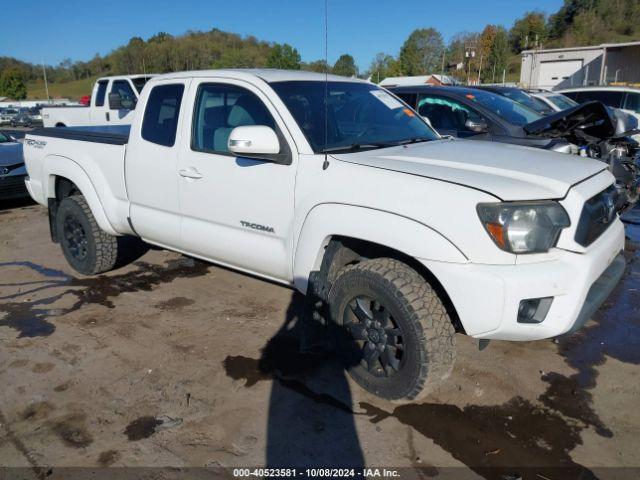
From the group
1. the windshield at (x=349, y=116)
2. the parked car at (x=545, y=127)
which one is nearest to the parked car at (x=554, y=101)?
the parked car at (x=545, y=127)

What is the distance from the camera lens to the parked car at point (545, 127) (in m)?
6.06

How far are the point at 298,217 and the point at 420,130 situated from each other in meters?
1.42

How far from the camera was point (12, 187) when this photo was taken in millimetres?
8531

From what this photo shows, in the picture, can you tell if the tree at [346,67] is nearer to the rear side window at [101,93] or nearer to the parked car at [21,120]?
the rear side window at [101,93]

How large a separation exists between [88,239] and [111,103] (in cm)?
699

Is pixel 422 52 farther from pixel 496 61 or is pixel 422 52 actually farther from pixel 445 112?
pixel 445 112

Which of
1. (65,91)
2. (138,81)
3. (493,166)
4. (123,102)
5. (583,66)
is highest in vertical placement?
(583,66)

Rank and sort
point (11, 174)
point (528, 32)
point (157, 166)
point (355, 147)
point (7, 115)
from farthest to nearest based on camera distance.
→ point (528, 32) < point (7, 115) < point (11, 174) < point (157, 166) < point (355, 147)

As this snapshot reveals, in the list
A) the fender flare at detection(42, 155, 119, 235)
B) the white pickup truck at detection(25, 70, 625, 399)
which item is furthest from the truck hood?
the fender flare at detection(42, 155, 119, 235)

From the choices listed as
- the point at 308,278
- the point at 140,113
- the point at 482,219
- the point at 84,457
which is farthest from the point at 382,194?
the point at 140,113

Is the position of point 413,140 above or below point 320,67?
below

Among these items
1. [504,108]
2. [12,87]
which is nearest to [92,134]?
[504,108]

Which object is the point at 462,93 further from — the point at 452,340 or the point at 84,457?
the point at 84,457

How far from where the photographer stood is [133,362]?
12.0 ft
